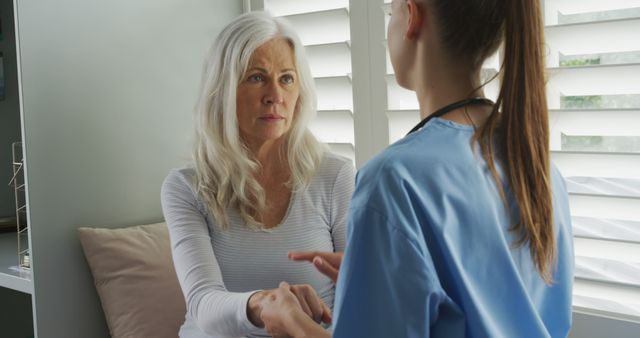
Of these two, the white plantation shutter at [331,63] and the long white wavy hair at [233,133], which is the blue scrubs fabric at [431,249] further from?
the white plantation shutter at [331,63]

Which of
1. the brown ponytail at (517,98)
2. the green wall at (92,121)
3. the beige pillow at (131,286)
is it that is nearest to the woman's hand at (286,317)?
the brown ponytail at (517,98)

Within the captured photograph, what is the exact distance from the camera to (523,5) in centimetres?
84

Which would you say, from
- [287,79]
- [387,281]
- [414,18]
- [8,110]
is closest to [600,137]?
[287,79]

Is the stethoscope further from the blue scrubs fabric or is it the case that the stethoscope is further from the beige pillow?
the beige pillow

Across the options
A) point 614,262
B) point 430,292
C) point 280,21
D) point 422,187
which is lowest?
point 614,262

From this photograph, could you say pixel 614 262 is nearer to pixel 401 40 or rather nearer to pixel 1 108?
pixel 401 40

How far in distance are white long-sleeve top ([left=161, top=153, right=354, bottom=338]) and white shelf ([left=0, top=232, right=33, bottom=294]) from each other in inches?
18.6

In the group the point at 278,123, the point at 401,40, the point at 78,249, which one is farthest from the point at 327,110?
the point at 401,40

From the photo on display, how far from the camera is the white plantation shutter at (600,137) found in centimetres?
158

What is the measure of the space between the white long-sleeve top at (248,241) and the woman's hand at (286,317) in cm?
29

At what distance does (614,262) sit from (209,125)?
1063mm

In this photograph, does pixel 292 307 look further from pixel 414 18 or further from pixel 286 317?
pixel 414 18

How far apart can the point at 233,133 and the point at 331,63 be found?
483mm

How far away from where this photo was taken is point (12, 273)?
6.60 feet
